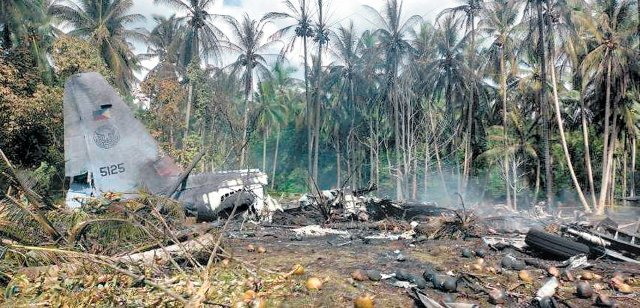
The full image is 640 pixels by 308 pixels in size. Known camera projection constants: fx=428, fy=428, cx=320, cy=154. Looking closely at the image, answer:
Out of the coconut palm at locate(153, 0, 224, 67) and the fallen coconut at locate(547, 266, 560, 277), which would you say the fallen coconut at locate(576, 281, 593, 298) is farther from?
the coconut palm at locate(153, 0, 224, 67)

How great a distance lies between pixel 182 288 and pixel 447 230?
8.73 meters

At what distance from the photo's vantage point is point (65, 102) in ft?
41.2

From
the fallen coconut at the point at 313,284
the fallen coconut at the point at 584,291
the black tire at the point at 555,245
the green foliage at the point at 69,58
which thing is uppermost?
the green foliage at the point at 69,58

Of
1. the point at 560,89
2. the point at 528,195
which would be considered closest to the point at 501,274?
the point at 560,89

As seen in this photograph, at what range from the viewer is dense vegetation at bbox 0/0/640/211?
66.8 feet

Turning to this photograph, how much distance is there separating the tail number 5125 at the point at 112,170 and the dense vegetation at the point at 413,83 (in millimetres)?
7083

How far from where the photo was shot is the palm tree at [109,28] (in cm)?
2967

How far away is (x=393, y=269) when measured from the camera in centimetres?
788

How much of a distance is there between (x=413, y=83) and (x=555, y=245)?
25.4 metres

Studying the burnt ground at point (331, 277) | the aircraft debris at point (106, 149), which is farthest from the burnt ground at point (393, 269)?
the aircraft debris at point (106, 149)

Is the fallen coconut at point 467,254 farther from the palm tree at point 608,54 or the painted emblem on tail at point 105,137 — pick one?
the palm tree at point 608,54

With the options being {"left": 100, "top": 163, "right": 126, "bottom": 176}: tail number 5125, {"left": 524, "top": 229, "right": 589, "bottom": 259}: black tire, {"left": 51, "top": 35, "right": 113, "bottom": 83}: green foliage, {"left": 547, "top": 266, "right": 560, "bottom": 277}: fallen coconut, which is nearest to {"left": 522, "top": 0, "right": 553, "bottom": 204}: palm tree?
{"left": 524, "top": 229, "right": 589, "bottom": 259}: black tire

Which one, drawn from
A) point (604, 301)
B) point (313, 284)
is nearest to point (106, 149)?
point (313, 284)

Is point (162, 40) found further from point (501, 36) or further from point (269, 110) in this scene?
point (501, 36)
